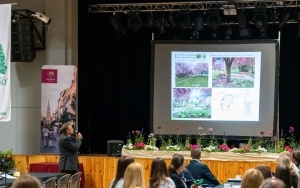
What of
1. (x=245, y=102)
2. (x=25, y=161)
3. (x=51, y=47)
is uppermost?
(x=51, y=47)

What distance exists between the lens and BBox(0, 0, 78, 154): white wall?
12148mm

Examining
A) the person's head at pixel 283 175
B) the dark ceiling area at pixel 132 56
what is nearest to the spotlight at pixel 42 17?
the dark ceiling area at pixel 132 56

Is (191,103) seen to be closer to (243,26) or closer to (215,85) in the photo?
(215,85)

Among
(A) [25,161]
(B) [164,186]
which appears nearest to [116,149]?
(A) [25,161]

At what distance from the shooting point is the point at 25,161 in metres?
10.9

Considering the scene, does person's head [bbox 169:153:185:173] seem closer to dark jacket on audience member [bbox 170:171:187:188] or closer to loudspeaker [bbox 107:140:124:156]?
dark jacket on audience member [bbox 170:171:187:188]

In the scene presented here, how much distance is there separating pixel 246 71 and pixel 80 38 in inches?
151

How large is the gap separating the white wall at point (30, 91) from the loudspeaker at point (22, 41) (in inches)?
19.6

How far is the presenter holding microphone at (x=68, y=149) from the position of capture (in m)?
9.22

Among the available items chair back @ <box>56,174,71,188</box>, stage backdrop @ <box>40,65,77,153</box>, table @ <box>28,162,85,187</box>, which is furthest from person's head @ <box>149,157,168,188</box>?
stage backdrop @ <box>40,65,77,153</box>

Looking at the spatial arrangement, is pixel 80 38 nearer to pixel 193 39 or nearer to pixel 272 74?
pixel 193 39

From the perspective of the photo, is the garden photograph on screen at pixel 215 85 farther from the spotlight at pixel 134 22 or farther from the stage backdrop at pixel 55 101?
the stage backdrop at pixel 55 101

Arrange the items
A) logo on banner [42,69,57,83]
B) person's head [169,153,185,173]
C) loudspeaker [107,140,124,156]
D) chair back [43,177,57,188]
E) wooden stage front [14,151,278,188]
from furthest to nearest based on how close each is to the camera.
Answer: logo on banner [42,69,57,83], loudspeaker [107,140,124,156], wooden stage front [14,151,278,188], chair back [43,177,57,188], person's head [169,153,185,173]

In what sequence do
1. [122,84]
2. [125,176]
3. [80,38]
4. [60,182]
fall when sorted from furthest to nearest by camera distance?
1. [122,84]
2. [80,38]
3. [60,182]
4. [125,176]
